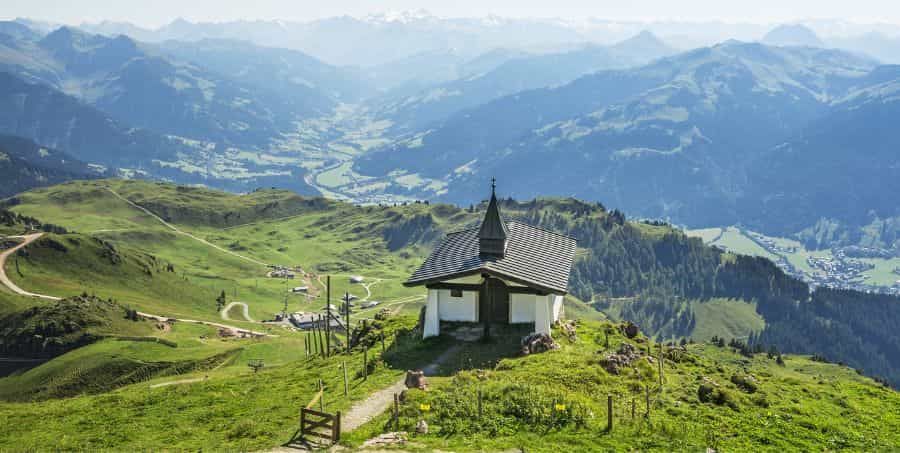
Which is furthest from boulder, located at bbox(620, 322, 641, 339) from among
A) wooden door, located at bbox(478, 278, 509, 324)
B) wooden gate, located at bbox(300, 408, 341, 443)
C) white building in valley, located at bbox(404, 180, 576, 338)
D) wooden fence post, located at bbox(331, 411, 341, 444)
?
wooden fence post, located at bbox(331, 411, 341, 444)

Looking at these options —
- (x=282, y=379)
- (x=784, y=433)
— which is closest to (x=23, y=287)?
(x=282, y=379)

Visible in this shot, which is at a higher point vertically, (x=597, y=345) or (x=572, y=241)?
(x=572, y=241)

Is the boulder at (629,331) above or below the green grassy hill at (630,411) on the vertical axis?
above

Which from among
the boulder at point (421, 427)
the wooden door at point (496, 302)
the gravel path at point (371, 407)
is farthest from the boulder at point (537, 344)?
the boulder at point (421, 427)

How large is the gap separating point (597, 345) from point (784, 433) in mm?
20641

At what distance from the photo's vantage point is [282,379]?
2048 inches

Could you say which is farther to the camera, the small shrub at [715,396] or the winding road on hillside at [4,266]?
the winding road on hillside at [4,266]

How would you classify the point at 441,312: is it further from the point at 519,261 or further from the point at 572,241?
the point at 572,241

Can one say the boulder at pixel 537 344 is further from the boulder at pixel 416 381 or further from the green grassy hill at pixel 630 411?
the boulder at pixel 416 381

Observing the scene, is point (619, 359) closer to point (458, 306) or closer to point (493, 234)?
point (493, 234)

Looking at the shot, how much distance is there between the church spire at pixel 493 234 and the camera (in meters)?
56.6

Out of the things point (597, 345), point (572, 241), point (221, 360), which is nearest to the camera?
point (597, 345)

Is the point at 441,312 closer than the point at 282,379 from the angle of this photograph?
No

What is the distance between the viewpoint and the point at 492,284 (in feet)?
184
